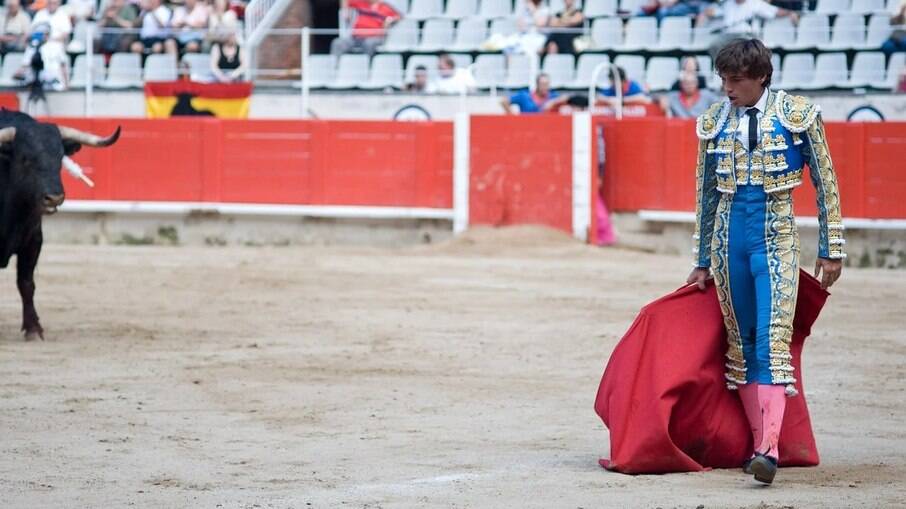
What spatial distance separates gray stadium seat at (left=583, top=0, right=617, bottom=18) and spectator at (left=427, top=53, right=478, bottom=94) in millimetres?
1507

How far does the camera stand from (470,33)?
1669cm

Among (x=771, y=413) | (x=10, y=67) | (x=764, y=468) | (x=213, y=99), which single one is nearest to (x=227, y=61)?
(x=213, y=99)

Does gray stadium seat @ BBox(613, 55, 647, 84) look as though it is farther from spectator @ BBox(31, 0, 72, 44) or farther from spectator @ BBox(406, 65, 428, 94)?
spectator @ BBox(31, 0, 72, 44)

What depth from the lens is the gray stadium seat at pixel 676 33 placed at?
15.6 metres

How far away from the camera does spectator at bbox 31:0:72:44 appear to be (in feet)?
56.1

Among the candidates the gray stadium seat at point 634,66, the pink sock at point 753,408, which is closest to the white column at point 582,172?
the gray stadium seat at point 634,66

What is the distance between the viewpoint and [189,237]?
1474 cm

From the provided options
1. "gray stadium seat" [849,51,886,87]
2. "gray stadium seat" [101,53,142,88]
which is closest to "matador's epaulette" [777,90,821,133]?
"gray stadium seat" [849,51,886,87]

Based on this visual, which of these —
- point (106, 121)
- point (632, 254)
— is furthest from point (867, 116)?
point (106, 121)

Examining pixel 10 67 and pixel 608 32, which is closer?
pixel 608 32

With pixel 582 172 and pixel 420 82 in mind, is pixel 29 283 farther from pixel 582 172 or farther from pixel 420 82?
pixel 420 82

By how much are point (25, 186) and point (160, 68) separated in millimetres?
9199

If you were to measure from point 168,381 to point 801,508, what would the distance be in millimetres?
3445

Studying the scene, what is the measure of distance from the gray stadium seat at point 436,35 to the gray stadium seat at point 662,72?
2.34 meters
